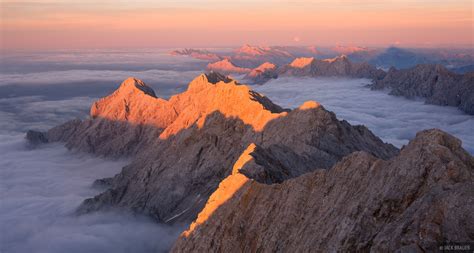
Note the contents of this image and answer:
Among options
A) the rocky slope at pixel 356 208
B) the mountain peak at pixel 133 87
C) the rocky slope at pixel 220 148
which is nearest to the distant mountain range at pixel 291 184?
the rocky slope at pixel 356 208

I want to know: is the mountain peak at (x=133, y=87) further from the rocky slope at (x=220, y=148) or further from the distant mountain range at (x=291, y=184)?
the distant mountain range at (x=291, y=184)

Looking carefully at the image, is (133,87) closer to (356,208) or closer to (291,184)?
(291,184)

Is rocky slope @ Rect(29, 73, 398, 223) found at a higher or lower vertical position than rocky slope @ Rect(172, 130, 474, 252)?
lower

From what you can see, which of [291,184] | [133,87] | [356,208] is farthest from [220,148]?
[133,87]

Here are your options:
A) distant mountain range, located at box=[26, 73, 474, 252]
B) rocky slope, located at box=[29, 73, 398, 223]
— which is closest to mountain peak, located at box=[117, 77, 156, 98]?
rocky slope, located at box=[29, 73, 398, 223]

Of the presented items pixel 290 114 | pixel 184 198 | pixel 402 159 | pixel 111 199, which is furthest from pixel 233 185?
pixel 111 199

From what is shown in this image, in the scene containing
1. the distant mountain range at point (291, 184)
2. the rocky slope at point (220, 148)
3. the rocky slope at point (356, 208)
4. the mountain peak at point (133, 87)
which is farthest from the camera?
the mountain peak at point (133, 87)

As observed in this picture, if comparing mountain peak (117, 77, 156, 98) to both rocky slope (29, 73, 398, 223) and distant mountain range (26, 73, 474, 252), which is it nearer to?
rocky slope (29, 73, 398, 223)

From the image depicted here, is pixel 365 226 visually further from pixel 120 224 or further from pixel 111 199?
pixel 111 199
